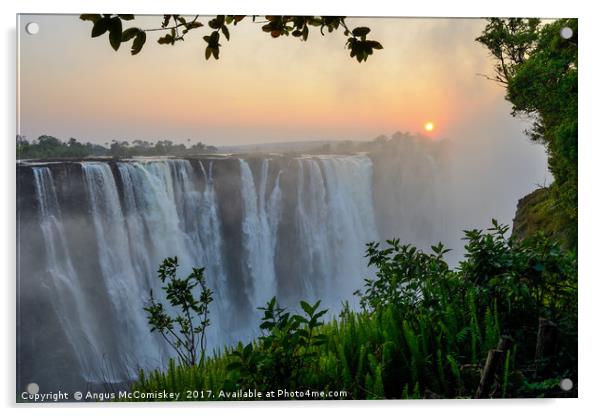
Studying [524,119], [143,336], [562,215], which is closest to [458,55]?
[524,119]

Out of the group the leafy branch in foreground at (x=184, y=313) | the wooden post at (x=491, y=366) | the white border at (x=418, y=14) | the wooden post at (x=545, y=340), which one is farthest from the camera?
the leafy branch in foreground at (x=184, y=313)

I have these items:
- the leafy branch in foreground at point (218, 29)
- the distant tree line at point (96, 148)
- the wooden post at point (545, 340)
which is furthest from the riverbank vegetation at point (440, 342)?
the leafy branch in foreground at point (218, 29)

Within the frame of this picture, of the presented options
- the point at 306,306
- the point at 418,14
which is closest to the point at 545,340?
the point at 306,306

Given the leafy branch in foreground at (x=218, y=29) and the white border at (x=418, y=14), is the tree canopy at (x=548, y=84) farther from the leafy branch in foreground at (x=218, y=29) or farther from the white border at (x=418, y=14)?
the leafy branch in foreground at (x=218, y=29)

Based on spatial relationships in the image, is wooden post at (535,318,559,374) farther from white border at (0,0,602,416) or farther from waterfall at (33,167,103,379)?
waterfall at (33,167,103,379)

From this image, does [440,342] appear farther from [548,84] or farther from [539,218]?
[548,84]

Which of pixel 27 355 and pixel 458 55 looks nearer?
pixel 27 355

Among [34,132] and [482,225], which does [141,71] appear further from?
[482,225]
